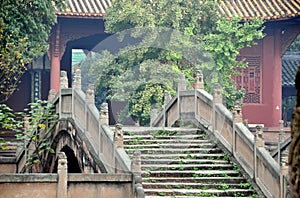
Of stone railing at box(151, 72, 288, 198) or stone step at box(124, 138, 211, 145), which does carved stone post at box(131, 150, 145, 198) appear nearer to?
stone railing at box(151, 72, 288, 198)

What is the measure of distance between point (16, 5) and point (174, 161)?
712 cm

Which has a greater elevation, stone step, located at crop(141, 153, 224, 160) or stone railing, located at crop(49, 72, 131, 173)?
stone railing, located at crop(49, 72, 131, 173)

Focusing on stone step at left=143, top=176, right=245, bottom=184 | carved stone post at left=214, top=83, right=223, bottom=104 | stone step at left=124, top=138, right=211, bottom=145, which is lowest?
stone step at left=143, top=176, right=245, bottom=184

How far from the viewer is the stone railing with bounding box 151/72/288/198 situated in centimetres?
1148

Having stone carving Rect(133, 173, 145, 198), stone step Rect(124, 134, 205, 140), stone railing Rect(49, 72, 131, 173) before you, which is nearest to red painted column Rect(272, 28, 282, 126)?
stone step Rect(124, 134, 205, 140)

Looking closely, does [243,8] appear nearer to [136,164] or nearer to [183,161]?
[183,161]

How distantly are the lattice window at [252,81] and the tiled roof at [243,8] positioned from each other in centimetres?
166

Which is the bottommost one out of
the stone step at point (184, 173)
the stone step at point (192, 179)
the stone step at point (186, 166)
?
the stone step at point (192, 179)

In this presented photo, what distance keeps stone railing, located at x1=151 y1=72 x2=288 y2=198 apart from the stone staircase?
233 millimetres

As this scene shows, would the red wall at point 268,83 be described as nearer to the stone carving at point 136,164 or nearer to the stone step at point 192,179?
the stone step at point 192,179

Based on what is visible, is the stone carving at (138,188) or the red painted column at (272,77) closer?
the stone carving at (138,188)

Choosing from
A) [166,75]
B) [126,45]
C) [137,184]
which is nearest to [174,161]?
[137,184]

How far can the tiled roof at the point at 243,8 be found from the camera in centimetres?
2164

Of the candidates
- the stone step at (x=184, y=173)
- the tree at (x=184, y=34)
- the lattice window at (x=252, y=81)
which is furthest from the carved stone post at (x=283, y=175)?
the lattice window at (x=252, y=81)
